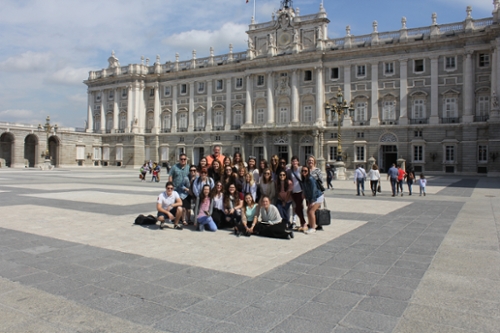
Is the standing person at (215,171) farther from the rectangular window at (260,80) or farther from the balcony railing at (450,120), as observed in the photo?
the rectangular window at (260,80)

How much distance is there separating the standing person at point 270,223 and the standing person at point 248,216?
13cm

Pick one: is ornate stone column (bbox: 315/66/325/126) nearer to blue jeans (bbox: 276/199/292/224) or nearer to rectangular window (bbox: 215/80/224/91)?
rectangular window (bbox: 215/80/224/91)

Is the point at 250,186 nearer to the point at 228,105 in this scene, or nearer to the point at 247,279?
the point at 247,279

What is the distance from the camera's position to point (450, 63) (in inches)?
1555

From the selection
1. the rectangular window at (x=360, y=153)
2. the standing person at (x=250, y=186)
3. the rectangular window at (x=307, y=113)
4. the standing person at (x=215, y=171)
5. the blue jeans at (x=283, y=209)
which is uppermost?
the rectangular window at (x=307, y=113)

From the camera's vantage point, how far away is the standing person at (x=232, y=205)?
9516mm

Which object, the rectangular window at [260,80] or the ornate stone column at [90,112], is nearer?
the rectangular window at [260,80]

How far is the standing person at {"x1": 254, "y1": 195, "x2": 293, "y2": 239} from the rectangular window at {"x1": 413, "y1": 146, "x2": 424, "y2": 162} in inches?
1392

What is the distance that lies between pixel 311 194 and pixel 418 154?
3458cm

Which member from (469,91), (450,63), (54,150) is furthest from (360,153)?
(54,150)

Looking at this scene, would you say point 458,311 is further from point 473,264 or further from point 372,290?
point 473,264

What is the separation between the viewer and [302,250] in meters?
7.46

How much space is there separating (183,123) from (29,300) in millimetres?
51859

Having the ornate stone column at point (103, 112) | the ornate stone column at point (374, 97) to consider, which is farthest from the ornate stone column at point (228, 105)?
the ornate stone column at point (103, 112)
